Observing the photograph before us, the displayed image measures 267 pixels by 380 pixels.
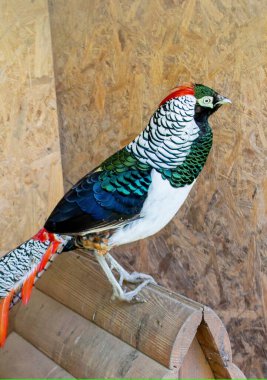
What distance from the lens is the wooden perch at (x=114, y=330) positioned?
1.49 m

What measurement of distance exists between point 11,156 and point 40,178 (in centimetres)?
22

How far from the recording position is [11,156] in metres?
2.56

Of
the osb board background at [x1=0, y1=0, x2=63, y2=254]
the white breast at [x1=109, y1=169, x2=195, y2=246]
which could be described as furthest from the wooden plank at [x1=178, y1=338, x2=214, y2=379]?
the osb board background at [x1=0, y1=0, x2=63, y2=254]

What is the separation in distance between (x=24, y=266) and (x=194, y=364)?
0.64 metres

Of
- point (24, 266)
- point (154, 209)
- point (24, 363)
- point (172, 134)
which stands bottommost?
point (24, 363)

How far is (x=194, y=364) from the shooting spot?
155cm

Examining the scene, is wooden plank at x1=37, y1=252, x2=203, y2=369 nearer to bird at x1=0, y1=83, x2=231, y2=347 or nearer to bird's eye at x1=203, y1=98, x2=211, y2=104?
bird at x1=0, y1=83, x2=231, y2=347

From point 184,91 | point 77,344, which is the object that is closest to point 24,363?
point 77,344

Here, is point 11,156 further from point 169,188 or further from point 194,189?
point 169,188

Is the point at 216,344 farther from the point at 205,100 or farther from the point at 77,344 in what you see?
the point at 205,100

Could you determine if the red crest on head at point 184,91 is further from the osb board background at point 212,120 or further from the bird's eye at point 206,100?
the osb board background at point 212,120

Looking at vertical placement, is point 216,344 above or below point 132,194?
below

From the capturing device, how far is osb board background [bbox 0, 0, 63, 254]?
97.2 inches

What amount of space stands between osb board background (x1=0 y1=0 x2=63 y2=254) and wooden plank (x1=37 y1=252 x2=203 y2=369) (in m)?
0.71
